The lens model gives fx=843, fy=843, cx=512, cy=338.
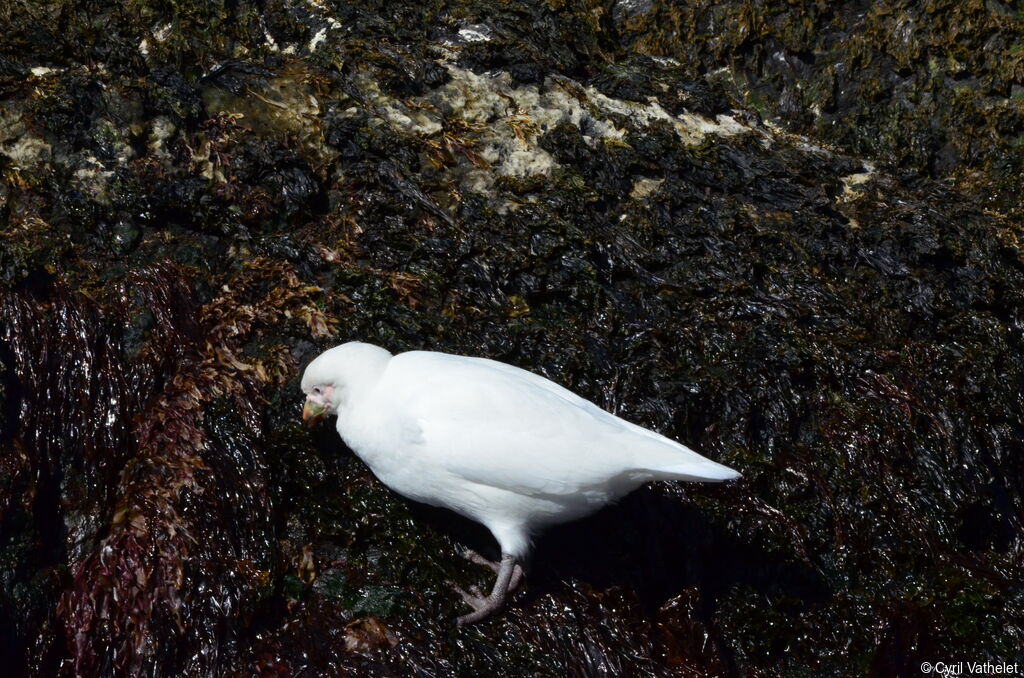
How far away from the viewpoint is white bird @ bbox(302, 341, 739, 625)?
3650 millimetres

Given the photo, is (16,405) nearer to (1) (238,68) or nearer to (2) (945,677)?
(1) (238,68)

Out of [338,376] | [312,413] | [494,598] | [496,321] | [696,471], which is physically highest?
[696,471]

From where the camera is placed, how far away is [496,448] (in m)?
3.68

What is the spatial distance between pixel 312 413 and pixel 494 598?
124 centimetres

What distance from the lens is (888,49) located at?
21.7 feet

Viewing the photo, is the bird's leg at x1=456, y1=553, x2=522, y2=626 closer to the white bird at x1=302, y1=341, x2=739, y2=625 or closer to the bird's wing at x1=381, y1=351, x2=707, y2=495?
the white bird at x1=302, y1=341, x2=739, y2=625

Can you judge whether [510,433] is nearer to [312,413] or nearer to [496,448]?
[496,448]

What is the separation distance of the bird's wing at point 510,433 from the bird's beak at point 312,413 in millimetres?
408

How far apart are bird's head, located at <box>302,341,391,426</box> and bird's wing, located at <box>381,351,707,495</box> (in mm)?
141

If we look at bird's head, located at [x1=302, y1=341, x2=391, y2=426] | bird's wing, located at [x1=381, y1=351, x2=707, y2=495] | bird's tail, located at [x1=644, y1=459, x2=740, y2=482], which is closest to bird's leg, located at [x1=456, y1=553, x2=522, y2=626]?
bird's wing, located at [x1=381, y1=351, x2=707, y2=495]

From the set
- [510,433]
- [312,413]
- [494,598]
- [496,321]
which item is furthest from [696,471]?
[312,413]

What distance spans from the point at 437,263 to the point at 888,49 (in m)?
4.23

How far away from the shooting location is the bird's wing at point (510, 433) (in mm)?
3650

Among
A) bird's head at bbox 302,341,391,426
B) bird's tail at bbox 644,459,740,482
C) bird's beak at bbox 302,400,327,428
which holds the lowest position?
bird's beak at bbox 302,400,327,428
